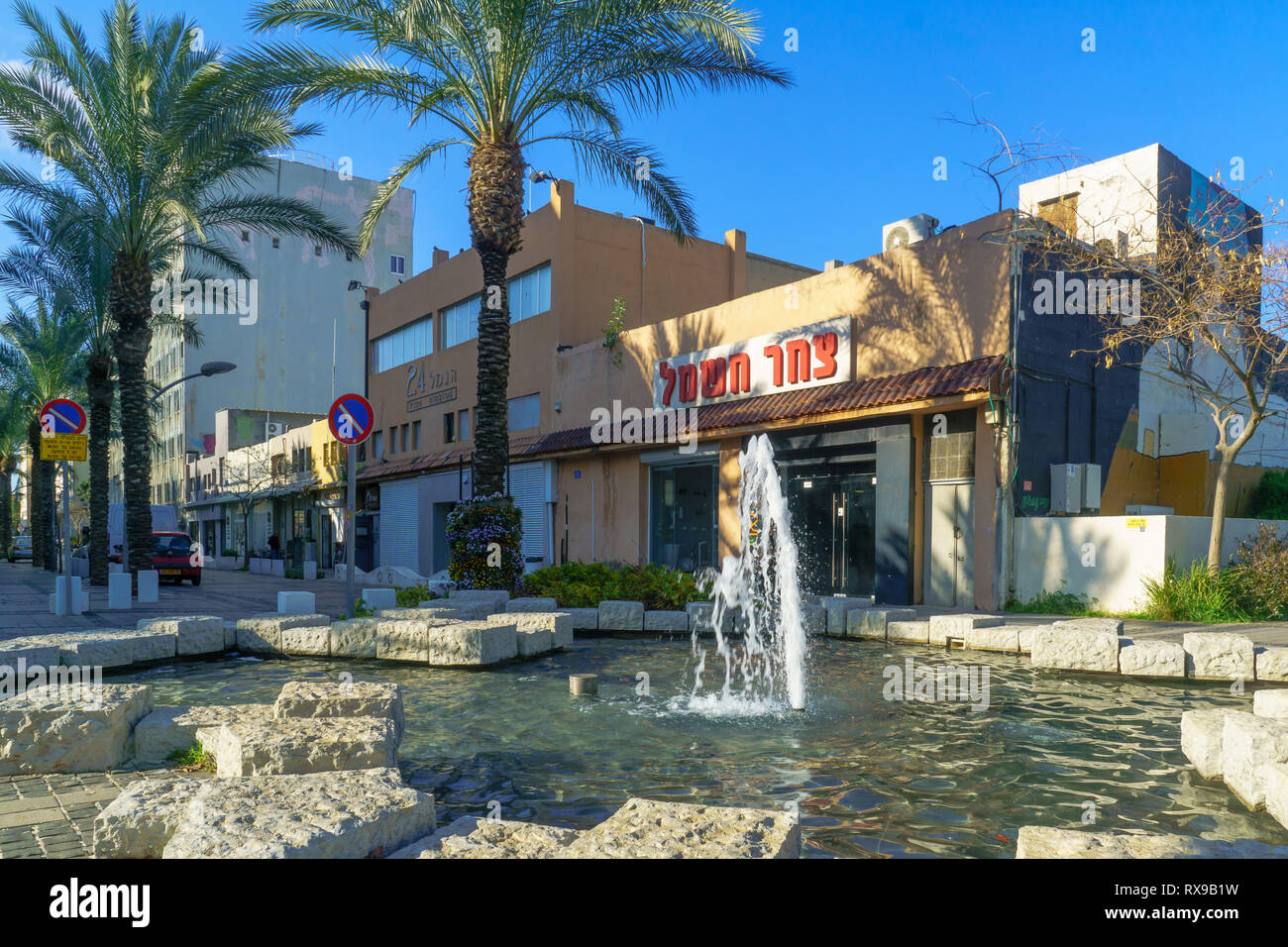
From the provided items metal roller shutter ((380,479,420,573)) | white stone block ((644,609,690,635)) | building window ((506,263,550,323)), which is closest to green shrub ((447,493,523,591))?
white stone block ((644,609,690,635))

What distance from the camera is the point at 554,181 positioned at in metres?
24.0

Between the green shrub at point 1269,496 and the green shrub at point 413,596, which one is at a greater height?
the green shrub at point 1269,496

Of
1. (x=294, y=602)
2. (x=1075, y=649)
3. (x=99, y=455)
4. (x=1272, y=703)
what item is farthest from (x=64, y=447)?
(x=1272, y=703)

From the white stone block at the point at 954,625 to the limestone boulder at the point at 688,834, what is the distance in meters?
8.07

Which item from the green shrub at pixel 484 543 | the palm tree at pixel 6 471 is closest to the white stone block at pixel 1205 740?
the green shrub at pixel 484 543

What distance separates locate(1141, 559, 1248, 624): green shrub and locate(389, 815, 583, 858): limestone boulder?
1217 centimetres

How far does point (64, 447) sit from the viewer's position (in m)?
12.5

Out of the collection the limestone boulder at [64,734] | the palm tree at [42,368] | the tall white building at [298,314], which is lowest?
the limestone boulder at [64,734]

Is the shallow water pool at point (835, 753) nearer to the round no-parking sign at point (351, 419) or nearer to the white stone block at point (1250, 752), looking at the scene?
the white stone block at point (1250, 752)

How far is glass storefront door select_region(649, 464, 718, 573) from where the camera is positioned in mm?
20281

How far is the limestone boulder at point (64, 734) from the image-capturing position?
5.02m

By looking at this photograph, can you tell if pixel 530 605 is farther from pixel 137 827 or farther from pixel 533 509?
pixel 533 509

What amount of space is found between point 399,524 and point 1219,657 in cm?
2900
